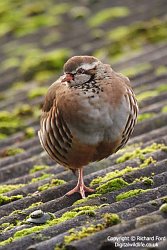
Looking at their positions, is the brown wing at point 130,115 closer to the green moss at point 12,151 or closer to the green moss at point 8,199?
the green moss at point 8,199

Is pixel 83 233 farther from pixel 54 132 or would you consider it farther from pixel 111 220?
pixel 54 132

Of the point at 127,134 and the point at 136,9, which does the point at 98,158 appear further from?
the point at 136,9

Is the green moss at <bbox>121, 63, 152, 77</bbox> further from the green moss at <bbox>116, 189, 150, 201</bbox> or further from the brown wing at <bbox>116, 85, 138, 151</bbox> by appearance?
the green moss at <bbox>116, 189, 150, 201</bbox>

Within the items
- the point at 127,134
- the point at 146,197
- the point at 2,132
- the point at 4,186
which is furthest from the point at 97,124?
the point at 2,132

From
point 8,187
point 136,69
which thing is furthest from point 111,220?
point 136,69

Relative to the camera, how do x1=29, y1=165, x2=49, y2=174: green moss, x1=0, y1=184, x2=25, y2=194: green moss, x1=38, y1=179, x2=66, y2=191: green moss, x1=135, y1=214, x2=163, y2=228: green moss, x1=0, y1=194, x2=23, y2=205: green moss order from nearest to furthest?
x1=135, y1=214, x2=163, y2=228: green moss, x1=0, y1=194, x2=23, y2=205: green moss, x1=38, y1=179, x2=66, y2=191: green moss, x1=0, y1=184, x2=25, y2=194: green moss, x1=29, y1=165, x2=49, y2=174: green moss

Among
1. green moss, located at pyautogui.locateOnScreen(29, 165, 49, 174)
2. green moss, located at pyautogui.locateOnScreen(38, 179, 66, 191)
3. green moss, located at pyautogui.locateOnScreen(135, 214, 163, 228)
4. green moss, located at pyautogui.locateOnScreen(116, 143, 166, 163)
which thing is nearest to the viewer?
green moss, located at pyautogui.locateOnScreen(135, 214, 163, 228)

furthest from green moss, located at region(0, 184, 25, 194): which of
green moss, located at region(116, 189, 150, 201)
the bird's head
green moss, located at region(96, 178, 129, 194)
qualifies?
green moss, located at region(116, 189, 150, 201)
